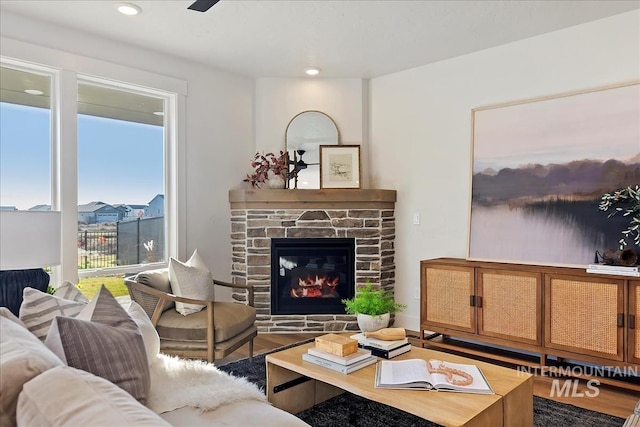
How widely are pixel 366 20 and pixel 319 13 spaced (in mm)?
363

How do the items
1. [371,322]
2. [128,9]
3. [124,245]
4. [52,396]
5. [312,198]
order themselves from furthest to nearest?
[312,198]
[124,245]
[128,9]
[371,322]
[52,396]

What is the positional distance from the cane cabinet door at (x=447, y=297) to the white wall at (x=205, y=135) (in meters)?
1.96

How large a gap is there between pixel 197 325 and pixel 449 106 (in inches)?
113

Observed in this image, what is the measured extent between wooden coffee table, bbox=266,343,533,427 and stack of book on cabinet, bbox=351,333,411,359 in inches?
1.3

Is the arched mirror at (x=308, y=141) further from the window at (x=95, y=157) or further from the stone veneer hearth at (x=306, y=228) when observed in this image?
the window at (x=95, y=157)

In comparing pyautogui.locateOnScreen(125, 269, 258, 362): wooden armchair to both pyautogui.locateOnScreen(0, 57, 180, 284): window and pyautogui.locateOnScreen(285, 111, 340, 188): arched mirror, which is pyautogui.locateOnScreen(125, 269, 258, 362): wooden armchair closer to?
pyautogui.locateOnScreen(0, 57, 180, 284): window

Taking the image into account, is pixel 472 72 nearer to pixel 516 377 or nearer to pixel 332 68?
pixel 332 68

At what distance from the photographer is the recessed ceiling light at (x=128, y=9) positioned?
119 inches

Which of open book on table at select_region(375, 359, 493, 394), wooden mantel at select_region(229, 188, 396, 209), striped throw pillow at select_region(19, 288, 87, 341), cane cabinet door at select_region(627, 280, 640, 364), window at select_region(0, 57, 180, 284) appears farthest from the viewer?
wooden mantel at select_region(229, 188, 396, 209)

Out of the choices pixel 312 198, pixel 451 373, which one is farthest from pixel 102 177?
pixel 451 373

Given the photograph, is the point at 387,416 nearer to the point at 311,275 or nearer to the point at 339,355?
the point at 339,355

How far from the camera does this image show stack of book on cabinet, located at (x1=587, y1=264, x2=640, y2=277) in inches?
110

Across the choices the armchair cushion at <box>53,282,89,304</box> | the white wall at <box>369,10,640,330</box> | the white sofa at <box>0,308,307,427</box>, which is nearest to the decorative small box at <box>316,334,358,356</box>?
the armchair cushion at <box>53,282,89,304</box>

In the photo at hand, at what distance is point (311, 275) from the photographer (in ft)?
14.7
